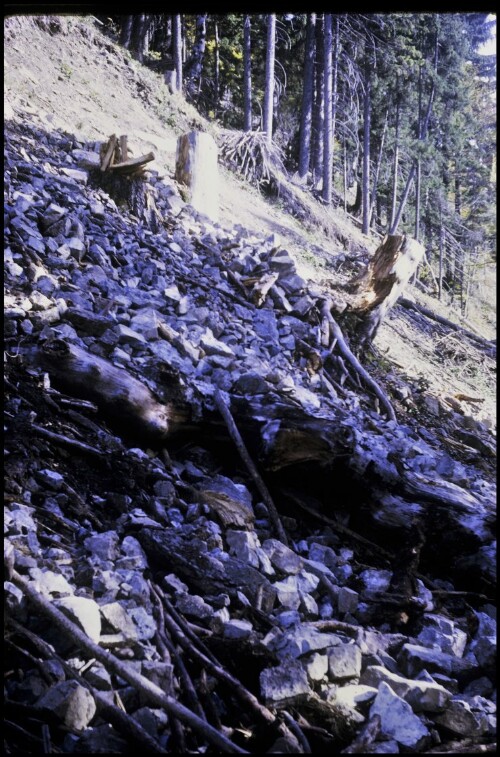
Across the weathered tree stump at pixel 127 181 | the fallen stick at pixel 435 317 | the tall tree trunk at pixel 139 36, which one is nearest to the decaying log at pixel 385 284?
the fallen stick at pixel 435 317

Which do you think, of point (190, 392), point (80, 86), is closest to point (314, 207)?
point (80, 86)

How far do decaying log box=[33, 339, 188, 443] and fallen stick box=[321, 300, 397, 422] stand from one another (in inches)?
88.4

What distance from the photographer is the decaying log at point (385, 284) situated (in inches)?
226

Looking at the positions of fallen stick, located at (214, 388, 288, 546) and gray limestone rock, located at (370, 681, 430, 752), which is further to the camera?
fallen stick, located at (214, 388, 288, 546)

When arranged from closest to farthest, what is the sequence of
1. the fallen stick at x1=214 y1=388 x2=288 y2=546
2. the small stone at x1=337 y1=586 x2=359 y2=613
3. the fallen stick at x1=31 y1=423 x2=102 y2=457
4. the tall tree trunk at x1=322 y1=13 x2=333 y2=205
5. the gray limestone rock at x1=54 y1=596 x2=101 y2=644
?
the gray limestone rock at x1=54 y1=596 x2=101 y2=644 < the small stone at x1=337 y1=586 x2=359 y2=613 < the fallen stick at x1=31 y1=423 x2=102 y2=457 < the fallen stick at x1=214 y1=388 x2=288 y2=546 < the tall tree trunk at x1=322 y1=13 x2=333 y2=205

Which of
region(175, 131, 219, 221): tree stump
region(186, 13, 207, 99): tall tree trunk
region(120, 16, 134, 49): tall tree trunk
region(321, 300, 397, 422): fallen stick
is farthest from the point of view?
region(120, 16, 134, 49): tall tree trunk

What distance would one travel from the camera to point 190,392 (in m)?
3.06

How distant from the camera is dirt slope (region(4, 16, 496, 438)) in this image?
5.27 metres

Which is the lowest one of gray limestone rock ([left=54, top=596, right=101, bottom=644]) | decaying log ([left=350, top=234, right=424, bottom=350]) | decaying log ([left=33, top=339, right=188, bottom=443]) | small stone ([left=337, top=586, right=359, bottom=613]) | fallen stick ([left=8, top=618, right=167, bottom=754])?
small stone ([left=337, top=586, right=359, bottom=613])

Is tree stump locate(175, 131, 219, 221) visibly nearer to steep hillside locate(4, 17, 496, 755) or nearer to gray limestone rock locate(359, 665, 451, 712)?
steep hillside locate(4, 17, 496, 755)

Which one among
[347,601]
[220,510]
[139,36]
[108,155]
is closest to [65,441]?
[220,510]

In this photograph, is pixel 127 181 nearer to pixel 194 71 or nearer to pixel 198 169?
pixel 198 169

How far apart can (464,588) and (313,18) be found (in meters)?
15.5

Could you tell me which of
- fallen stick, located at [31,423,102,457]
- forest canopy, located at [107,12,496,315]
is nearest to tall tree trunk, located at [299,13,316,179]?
forest canopy, located at [107,12,496,315]
